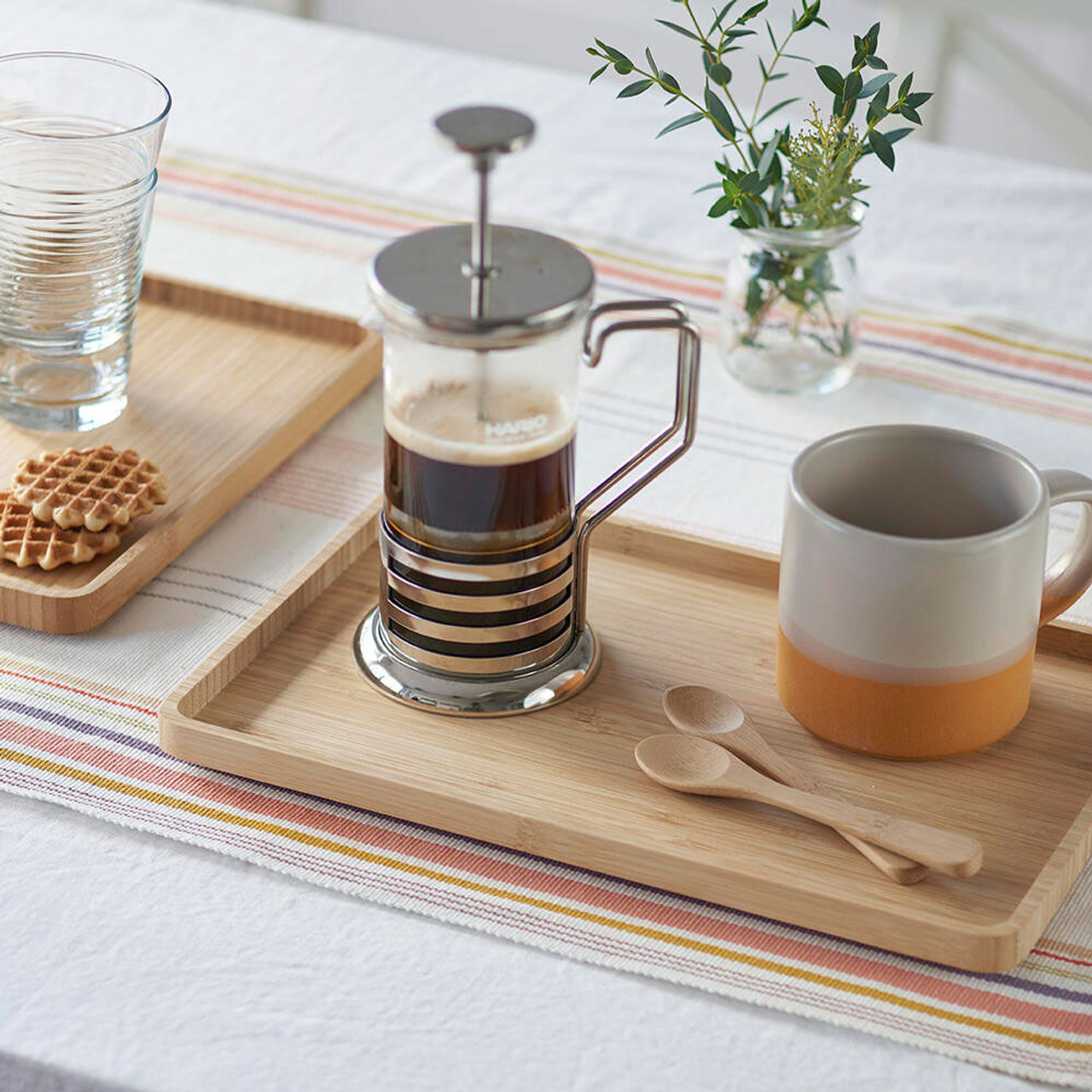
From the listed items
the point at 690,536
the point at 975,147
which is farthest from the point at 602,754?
the point at 975,147

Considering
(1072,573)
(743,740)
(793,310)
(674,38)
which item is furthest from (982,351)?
(674,38)

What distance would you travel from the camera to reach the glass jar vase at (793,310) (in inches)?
39.5

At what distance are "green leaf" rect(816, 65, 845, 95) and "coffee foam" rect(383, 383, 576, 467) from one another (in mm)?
312

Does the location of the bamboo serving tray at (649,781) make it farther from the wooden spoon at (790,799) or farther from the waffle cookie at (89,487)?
the waffle cookie at (89,487)

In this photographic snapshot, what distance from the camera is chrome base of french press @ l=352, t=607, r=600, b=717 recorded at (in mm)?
753

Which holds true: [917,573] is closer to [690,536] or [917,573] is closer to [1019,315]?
[690,536]

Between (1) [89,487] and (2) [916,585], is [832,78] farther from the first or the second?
(1) [89,487]

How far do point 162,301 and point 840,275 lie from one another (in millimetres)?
488

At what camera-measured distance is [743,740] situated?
0.71m

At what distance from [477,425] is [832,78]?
353mm

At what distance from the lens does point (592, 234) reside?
127cm

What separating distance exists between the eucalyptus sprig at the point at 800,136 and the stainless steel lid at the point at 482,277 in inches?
8.9

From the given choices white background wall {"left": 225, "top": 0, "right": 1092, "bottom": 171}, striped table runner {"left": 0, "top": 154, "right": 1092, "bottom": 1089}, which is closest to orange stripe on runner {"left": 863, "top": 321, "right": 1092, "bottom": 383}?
striped table runner {"left": 0, "top": 154, "right": 1092, "bottom": 1089}

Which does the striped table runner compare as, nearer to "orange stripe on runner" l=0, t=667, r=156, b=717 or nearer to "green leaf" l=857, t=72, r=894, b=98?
"orange stripe on runner" l=0, t=667, r=156, b=717
